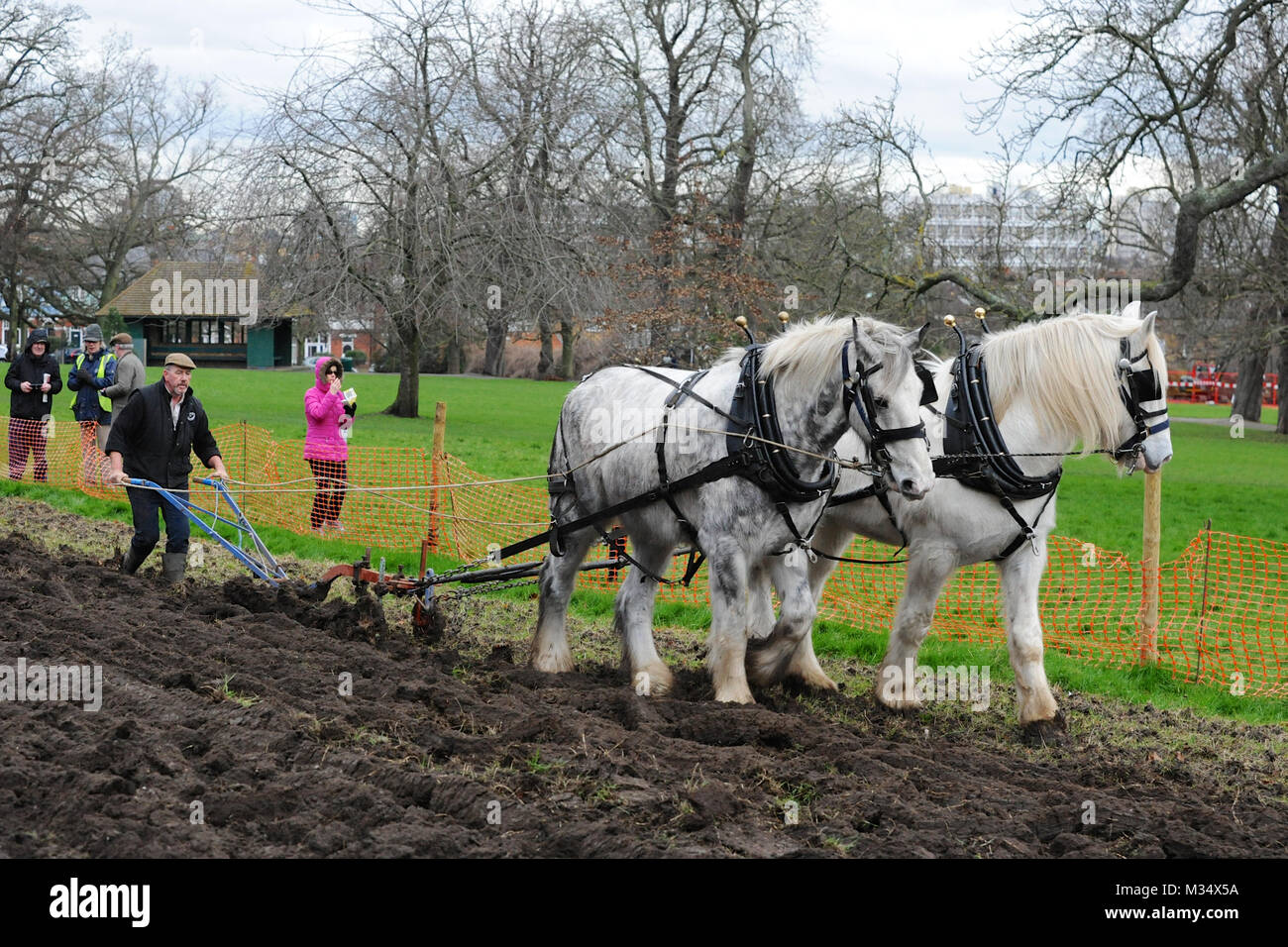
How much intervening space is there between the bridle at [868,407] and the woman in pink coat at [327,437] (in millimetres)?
6550

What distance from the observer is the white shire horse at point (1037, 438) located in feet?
19.9

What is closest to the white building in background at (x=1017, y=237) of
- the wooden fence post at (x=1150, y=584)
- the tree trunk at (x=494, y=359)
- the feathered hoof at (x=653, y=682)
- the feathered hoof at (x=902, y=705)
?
the wooden fence post at (x=1150, y=584)

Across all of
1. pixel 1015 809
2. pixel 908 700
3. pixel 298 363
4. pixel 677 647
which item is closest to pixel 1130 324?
pixel 908 700

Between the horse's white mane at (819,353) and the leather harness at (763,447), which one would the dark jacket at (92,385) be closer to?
the leather harness at (763,447)

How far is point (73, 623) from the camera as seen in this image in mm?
6707

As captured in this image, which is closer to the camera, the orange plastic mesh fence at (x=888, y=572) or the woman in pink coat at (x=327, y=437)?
the orange plastic mesh fence at (x=888, y=572)

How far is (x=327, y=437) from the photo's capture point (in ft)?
37.5

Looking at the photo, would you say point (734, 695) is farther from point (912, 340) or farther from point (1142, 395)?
point (1142, 395)

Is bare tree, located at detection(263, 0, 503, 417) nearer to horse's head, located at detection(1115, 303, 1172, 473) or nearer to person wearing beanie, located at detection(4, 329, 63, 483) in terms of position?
person wearing beanie, located at detection(4, 329, 63, 483)

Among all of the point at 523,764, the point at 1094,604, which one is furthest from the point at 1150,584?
the point at 523,764

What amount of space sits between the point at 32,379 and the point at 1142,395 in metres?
12.6

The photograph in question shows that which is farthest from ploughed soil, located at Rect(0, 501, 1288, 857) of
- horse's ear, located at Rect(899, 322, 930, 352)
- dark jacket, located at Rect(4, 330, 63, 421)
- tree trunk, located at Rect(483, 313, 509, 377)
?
tree trunk, located at Rect(483, 313, 509, 377)
